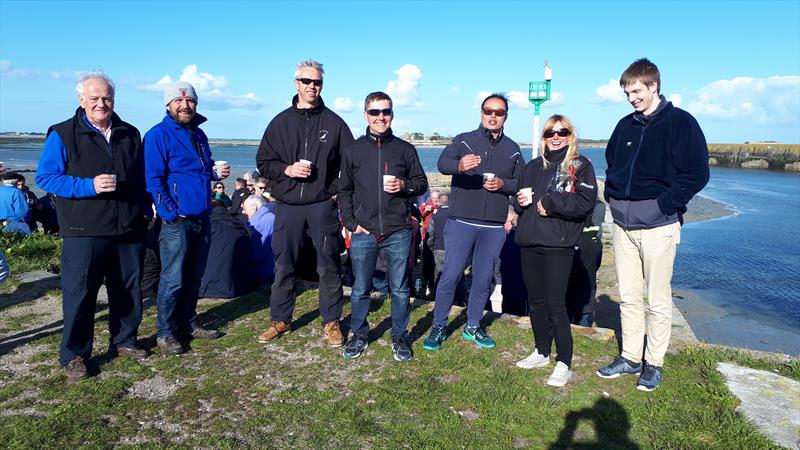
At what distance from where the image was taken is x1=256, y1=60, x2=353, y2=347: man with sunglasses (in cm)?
450

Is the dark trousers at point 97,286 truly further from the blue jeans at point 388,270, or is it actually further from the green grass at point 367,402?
the blue jeans at point 388,270

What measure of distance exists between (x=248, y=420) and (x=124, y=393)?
1066 mm

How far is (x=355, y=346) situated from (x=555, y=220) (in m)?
2.03

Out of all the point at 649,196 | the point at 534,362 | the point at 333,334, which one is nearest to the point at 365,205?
the point at 333,334

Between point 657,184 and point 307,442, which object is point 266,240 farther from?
point 657,184

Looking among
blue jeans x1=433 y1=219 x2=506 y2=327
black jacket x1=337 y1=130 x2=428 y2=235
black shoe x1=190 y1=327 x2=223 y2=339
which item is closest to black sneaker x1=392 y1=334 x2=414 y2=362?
blue jeans x1=433 y1=219 x2=506 y2=327

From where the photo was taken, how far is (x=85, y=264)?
3.96 meters

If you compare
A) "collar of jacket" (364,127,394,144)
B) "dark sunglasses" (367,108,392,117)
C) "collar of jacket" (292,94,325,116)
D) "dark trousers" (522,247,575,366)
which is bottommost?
"dark trousers" (522,247,575,366)

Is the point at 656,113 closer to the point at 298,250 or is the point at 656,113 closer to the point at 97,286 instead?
the point at 298,250

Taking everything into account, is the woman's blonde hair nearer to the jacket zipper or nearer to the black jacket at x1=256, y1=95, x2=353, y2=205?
the jacket zipper

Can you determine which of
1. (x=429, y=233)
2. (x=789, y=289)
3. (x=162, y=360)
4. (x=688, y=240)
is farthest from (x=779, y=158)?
(x=162, y=360)

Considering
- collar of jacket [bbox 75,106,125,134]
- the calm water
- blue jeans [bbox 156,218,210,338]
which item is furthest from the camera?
the calm water

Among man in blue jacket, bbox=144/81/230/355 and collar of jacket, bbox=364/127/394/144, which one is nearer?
man in blue jacket, bbox=144/81/230/355

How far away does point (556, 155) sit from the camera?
4129mm
